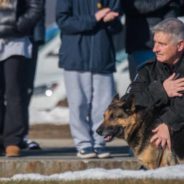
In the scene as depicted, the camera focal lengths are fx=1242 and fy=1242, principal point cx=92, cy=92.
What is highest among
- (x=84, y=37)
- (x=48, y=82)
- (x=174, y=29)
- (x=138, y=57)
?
(x=174, y=29)

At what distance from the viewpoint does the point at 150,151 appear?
1022 cm

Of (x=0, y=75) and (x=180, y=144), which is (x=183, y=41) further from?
(x=0, y=75)

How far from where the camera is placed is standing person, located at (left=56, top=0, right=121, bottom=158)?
1216cm

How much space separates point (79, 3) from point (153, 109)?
2.40 metres

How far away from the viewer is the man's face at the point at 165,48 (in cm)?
1014

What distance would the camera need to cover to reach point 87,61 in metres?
12.2

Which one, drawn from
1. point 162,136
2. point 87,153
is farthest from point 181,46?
point 87,153

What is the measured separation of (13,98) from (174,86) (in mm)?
Result: 2684

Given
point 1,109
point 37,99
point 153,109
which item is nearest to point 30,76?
point 1,109

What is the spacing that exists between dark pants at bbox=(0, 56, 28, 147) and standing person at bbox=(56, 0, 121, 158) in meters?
0.46

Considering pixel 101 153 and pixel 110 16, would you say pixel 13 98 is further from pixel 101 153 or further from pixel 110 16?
pixel 110 16

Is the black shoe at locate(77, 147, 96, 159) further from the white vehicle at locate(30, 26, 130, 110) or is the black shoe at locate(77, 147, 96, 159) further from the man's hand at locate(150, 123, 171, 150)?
the white vehicle at locate(30, 26, 130, 110)

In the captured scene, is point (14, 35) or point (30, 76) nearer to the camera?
point (14, 35)

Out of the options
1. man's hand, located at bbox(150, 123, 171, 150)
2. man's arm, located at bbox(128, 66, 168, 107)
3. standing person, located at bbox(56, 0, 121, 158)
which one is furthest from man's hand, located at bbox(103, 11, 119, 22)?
man's hand, located at bbox(150, 123, 171, 150)
